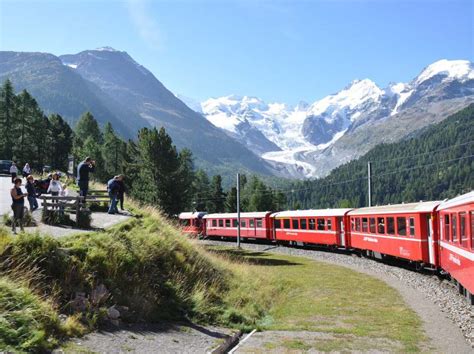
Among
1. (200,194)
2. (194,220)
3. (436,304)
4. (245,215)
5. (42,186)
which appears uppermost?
(200,194)

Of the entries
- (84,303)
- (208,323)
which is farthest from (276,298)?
(84,303)

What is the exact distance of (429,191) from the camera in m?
188

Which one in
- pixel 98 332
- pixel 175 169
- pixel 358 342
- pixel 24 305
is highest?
pixel 175 169

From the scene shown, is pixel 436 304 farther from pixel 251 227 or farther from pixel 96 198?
pixel 251 227

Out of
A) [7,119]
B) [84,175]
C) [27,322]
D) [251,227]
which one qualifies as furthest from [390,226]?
[7,119]

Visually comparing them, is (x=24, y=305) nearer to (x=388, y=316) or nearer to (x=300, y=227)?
(x=388, y=316)

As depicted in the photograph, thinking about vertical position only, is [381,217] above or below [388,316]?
above

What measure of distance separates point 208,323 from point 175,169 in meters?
50.4

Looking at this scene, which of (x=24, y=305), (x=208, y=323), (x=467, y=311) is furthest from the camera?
(x=467, y=311)

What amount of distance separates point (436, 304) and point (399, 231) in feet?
30.0

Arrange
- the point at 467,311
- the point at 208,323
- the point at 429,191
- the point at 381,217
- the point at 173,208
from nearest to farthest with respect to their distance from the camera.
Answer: the point at 208,323, the point at 467,311, the point at 381,217, the point at 173,208, the point at 429,191

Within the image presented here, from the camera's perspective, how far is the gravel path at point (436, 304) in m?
12.5

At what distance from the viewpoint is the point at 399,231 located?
26.0 meters

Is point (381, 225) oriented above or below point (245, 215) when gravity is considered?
below
